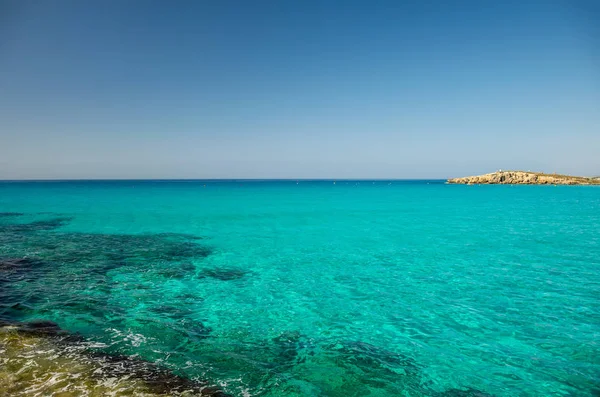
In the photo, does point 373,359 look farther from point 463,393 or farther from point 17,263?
point 17,263

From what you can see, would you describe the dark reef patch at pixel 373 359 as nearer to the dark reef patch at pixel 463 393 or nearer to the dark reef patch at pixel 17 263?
the dark reef patch at pixel 463 393

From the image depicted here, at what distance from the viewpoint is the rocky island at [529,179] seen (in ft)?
452

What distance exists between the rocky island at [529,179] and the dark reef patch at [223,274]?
169939 millimetres

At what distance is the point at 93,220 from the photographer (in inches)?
1463

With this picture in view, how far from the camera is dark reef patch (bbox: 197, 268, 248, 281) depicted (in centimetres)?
1671

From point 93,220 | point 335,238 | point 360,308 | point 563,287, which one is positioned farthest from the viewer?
point 93,220

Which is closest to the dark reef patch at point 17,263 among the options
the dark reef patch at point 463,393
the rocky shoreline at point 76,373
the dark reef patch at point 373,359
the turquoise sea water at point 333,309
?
the turquoise sea water at point 333,309

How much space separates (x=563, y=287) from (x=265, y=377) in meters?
15.3

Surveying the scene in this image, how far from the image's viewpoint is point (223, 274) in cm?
1733

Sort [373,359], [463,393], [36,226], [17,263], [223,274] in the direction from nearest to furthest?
[463,393] → [373,359] → [17,263] → [223,274] → [36,226]

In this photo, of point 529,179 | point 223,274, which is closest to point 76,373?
point 223,274

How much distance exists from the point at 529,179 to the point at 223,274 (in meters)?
171

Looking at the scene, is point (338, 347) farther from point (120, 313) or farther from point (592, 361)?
point (120, 313)

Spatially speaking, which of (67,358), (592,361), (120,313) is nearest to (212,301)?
(120,313)
